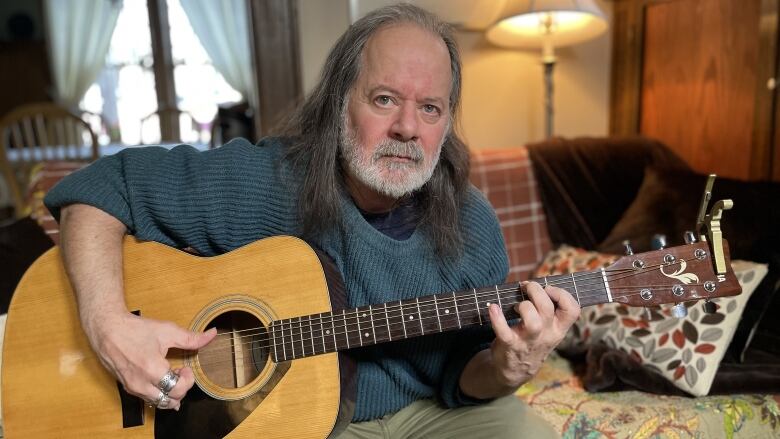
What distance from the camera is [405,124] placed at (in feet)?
3.51

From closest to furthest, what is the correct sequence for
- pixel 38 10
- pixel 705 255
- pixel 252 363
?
1. pixel 705 255
2. pixel 252 363
3. pixel 38 10

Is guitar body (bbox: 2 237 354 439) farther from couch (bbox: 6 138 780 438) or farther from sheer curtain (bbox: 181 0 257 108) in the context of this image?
sheer curtain (bbox: 181 0 257 108)

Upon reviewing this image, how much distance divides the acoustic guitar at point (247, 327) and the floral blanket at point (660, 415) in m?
0.46

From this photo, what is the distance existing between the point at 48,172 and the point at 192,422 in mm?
1082

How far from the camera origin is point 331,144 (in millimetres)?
1166

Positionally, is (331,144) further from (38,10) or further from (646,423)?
(38,10)

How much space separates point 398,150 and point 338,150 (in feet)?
0.54

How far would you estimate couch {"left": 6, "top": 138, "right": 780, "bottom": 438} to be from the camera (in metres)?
1.27

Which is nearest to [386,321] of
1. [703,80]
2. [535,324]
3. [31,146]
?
[535,324]

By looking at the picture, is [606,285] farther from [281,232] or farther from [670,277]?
[281,232]

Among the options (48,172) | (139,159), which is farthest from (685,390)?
(48,172)

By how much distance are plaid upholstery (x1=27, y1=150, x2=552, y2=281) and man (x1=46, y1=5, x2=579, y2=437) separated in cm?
67

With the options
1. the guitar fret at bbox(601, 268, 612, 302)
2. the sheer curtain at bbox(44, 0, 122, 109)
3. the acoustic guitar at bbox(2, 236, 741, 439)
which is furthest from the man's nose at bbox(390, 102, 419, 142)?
the sheer curtain at bbox(44, 0, 122, 109)

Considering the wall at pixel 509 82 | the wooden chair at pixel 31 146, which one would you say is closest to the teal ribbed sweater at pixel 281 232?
the wall at pixel 509 82
